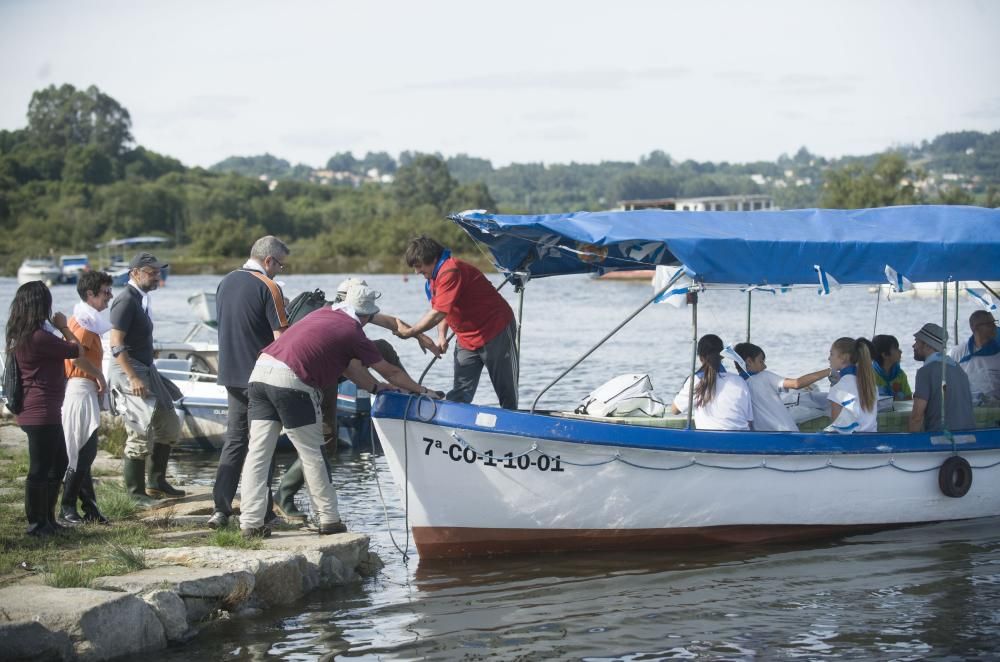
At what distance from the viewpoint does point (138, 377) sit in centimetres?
935

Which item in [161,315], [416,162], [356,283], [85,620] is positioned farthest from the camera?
[416,162]

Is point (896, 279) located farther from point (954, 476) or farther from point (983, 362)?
point (983, 362)

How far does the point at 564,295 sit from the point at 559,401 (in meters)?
40.2

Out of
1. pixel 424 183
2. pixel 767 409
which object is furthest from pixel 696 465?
pixel 424 183

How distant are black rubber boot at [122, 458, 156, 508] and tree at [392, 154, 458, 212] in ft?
418

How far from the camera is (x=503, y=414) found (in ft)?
29.7

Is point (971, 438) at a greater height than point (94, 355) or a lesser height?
lesser

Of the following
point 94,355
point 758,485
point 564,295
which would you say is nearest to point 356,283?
point 94,355

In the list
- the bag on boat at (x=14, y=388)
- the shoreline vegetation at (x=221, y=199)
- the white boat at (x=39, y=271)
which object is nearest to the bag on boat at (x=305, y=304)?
the bag on boat at (x=14, y=388)

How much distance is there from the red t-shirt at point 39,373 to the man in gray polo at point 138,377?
3.10 ft

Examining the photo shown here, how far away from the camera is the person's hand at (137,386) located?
30.5ft

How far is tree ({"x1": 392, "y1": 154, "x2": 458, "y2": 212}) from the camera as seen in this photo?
140 m

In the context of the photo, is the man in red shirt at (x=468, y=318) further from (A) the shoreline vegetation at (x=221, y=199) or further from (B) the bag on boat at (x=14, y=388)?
(A) the shoreline vegetation at (x=221, y=199)

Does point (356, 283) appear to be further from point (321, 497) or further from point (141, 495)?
Answer: point (141, 495)
